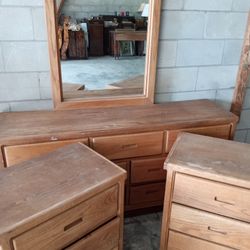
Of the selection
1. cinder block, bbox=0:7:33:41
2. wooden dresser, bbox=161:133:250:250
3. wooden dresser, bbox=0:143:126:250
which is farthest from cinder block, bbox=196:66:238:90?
cinder block, bbox=0:7:33:41

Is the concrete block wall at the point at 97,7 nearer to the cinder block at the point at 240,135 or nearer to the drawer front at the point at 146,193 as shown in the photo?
the drawer front at the point at 146,193

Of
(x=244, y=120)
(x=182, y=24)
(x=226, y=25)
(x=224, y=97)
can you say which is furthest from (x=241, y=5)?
(x=244, y=120)

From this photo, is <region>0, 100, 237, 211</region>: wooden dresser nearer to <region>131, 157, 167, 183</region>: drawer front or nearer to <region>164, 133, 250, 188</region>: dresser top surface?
<region>131, 157, 167, 183</region>: drawer front

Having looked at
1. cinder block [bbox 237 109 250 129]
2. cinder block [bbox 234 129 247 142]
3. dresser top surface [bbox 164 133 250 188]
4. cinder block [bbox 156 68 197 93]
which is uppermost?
cinder block [bbox 156 68 197 93]

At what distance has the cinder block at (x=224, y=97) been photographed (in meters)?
2.07

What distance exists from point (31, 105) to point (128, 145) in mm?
670

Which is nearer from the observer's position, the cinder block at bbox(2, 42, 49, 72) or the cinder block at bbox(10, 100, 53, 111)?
the cinder block at bbox(2, 42, 49, 72)

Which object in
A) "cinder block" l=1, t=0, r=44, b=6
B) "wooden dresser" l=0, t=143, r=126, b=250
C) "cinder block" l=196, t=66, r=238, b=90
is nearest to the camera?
"wooden dresser" l=0, t=143, r=126, b=250

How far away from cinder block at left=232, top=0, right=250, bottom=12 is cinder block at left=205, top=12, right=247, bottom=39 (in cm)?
3

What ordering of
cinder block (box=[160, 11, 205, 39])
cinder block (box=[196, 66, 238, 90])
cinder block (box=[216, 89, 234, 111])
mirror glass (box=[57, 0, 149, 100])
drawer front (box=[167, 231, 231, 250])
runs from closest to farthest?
drawer front (box=[167, 231, 231, 250]) < mirror glass (box=[57, 0, 149, 100]) < cinder block (box=[160, 11, 205, 39]) < cinder block (box=[196, 66, 238, 90]) < cinder block (box=[216, 89, 234, 111])

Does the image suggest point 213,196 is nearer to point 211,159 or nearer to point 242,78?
point 211,159

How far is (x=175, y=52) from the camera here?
6.02 ft

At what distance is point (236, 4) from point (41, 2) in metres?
1.26

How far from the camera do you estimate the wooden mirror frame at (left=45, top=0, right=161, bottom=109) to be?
60.4 inches
